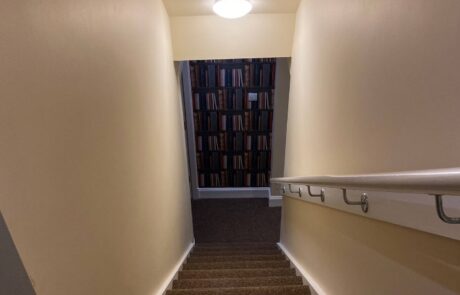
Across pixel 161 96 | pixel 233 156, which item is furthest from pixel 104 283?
pixel 233 156

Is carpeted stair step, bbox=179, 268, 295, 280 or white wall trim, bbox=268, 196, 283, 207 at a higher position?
carpeted stair step, bbox=179, 268, 295, 280

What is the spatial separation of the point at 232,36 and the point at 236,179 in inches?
150

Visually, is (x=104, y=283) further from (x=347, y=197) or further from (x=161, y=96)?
(x=161, y=96)

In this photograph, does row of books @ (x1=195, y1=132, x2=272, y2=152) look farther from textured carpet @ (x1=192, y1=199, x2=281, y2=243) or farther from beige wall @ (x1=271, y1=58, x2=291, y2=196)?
textured carpet @ (x1=192, y1=199, x2=281, y2=243)

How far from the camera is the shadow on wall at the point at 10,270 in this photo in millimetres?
661

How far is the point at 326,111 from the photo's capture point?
184 centimetres

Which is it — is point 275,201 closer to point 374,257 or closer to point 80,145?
point 374,257

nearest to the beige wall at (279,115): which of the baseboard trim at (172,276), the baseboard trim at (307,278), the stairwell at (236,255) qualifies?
the stairwell at (236,255)

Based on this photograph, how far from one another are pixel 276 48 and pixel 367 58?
1.93 m

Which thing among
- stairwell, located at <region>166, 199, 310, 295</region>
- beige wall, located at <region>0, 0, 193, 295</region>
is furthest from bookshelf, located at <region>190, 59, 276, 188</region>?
beige wall, located at <region>0, 0, 193, 295</region>

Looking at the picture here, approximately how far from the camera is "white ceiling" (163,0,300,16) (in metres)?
2.71

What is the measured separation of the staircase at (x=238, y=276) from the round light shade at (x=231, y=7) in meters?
2.11

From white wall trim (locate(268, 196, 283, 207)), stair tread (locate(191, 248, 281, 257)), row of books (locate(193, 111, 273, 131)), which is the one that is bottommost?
white wall trim (locate(268, 196, 283, 207))

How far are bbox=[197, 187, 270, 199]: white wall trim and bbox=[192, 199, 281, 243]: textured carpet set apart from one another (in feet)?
0.44
